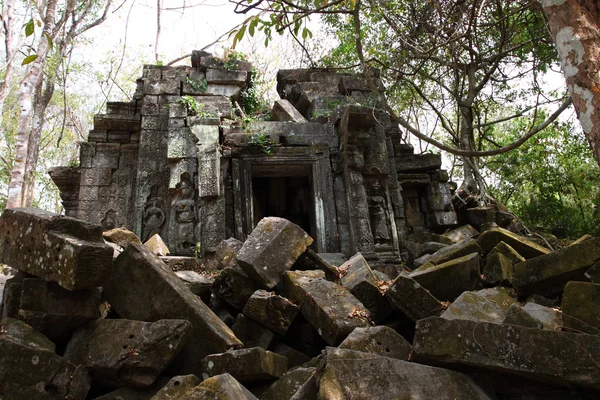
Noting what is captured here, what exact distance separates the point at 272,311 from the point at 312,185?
4.63 metres

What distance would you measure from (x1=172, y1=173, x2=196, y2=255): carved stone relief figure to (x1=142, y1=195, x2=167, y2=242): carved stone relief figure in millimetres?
645

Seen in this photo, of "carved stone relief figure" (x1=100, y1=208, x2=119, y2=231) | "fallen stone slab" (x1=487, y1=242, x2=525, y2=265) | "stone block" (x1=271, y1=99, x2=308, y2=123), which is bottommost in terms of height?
"fallen stone slab" (x1=487, y1=242, x2=525, y2=265)

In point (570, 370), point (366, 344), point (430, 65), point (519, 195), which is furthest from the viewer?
point (519, 195)

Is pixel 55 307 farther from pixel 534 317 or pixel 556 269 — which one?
pixel 556 269

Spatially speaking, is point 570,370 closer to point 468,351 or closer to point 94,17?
point 468,351

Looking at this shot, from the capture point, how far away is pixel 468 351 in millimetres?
2586

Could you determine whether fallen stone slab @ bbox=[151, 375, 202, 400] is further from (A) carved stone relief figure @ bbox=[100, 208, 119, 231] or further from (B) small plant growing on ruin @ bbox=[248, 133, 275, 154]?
(A) carved stone relief figure @ bbox=[100, 208, 119, 231]

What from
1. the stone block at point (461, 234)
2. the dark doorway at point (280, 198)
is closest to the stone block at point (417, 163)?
the stone block at point (461, 234)

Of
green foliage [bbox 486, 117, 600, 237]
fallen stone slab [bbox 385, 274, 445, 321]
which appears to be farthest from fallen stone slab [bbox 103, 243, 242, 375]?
green foliage [bbox 486, 117, 600, 237]

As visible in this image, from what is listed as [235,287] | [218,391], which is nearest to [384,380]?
[218,391]

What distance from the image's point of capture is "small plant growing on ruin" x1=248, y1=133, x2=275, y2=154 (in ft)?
26.1

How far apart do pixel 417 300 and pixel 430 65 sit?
366 inches

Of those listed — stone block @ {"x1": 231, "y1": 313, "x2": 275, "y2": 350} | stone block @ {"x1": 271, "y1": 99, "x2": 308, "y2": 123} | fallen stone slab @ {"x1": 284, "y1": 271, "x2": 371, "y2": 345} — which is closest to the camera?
fallen stone slab @ {"x1": 284, "y1": 271, "x2": 371, "y2": 345}

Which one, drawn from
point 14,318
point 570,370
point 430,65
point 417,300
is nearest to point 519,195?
point 430,65
